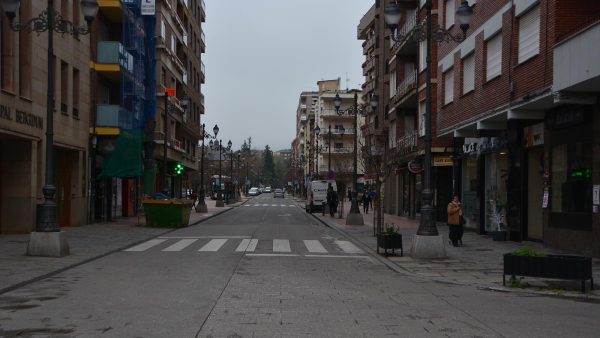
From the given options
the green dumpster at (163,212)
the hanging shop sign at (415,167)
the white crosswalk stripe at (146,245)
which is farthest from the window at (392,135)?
the white crosswalk stripe at (146,245)

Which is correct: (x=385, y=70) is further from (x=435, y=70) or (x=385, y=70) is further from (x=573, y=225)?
(x=573, y=225)

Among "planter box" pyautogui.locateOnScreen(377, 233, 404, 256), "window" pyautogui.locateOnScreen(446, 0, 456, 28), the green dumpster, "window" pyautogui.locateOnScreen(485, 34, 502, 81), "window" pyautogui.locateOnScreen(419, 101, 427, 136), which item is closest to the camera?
"planter box" pyautogui.locateOnScreen(377, 233, 404, 256)

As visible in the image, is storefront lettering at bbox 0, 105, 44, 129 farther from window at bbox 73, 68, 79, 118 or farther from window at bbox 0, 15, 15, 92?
window at bbox 73, 68, 79, 118

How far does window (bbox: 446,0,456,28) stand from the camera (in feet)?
87.0

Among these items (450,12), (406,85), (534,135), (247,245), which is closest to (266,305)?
(247,245)

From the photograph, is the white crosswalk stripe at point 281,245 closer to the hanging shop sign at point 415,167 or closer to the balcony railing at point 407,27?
the hanging shop sign at point 415,167

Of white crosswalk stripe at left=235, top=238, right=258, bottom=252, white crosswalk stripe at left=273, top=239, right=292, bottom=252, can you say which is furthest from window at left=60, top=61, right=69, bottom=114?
white crosswalk stripe at left=273, top=239, right=292, bottom=252

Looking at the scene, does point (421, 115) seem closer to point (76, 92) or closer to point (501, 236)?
point (501, 236)

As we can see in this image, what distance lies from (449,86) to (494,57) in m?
5.70

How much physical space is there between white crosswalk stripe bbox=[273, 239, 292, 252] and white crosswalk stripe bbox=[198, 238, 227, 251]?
171 cm

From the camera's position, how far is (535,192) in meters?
20.7

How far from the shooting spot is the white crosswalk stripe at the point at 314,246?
1884 centimetres

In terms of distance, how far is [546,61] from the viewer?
17.0 m

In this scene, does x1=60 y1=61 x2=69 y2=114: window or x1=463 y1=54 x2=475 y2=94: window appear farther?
x1=60 y1=61 x2=69 y2=114: window
